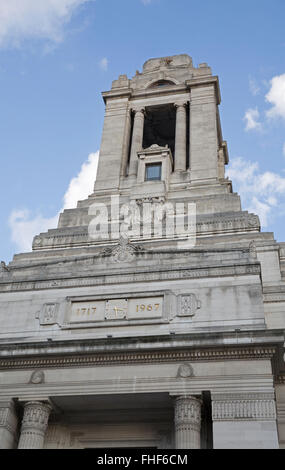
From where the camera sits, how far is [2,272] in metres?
25.2

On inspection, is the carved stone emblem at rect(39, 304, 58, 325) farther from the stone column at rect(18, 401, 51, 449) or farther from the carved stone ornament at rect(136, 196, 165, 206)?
the carved stone ornament at rect(136, 196, 165, 206)

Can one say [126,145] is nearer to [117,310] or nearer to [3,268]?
[3,268]

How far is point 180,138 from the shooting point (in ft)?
121

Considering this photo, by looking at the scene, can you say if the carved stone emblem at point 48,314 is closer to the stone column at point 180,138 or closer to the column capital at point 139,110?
the stone column at point 180,138

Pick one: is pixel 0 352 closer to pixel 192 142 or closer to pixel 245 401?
pixel 245 401

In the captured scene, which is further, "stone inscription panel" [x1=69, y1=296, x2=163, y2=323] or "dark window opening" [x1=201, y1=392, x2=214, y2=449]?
"stone inscription panel" [x1=69, y1=296, x2=163, y2=323]

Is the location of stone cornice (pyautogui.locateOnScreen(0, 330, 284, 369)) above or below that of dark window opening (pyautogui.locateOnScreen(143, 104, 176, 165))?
below

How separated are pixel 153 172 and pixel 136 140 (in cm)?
440

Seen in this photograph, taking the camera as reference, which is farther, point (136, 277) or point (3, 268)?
point (3, 268)

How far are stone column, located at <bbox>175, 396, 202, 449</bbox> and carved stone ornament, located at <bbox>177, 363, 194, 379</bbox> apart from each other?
739 mm

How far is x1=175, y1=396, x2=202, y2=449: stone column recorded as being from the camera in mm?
16734

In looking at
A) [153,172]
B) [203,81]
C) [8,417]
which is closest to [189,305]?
[8,417]

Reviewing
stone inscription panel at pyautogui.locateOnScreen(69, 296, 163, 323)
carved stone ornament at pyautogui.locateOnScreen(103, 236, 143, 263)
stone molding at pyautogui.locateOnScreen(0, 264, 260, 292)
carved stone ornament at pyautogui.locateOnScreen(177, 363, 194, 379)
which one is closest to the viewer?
carved stone ornament at pyautogui.locateOnScreen(177, 363, 194, 379)

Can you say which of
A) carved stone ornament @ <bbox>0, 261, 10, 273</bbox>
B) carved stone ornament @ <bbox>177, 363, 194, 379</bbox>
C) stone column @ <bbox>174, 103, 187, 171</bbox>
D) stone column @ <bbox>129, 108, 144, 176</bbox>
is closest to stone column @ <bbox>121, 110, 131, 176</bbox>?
stone column @ <bbox>129, 108, 144, 176</bbox>
